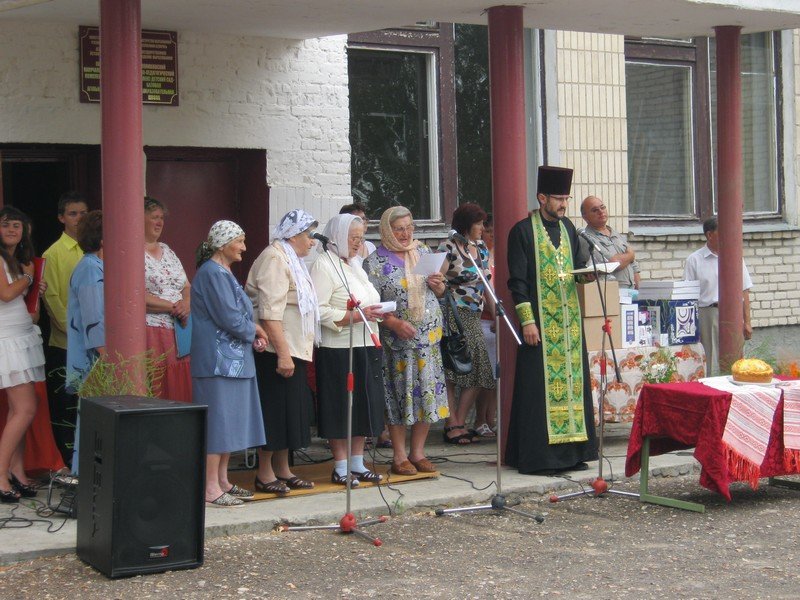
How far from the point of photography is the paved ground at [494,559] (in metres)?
6.00

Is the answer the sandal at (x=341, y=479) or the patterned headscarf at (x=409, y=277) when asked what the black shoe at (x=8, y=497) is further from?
the patterned headscarf at (x=409, y=277)

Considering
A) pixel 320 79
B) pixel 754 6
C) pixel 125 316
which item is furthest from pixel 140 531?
pixel 754 6

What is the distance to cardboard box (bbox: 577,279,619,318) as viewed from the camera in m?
9.30

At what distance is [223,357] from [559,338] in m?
2.41

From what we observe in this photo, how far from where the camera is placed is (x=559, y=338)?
8.68 metres

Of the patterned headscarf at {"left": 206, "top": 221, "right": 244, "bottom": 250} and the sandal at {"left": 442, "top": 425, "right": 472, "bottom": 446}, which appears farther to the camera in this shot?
the sandal at {"left": 442, "top": 425, "right": 472, "bottom": 446}

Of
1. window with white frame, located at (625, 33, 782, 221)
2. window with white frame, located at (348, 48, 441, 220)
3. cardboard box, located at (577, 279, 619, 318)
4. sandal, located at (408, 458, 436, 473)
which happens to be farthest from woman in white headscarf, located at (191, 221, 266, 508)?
window with white frame, located at (625, 33, 782, 221)

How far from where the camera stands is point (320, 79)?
1038 centimetres

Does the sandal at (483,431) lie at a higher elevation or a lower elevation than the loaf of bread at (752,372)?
lower

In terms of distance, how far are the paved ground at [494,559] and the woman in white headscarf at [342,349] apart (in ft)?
1.60

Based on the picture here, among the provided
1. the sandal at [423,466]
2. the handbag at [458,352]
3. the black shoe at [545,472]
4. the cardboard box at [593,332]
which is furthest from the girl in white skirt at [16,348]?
the cardboard box at [593,332]

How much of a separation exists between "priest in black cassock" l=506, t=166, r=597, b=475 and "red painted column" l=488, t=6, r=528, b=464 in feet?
0.73

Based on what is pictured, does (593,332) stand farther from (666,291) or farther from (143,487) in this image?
(143,487)

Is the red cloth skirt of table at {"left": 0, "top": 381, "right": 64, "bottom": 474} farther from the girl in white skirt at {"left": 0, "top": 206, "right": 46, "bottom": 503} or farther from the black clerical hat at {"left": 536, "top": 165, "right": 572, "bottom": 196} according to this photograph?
the black clerical hat at {"left": 536, "top": 165, "right": 572, "bottom": 196}
